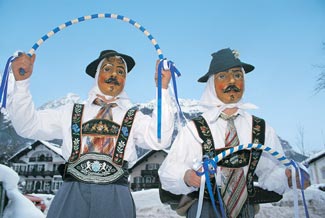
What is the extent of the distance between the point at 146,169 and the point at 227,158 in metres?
22.6

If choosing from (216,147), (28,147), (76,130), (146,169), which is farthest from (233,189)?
(28,147)

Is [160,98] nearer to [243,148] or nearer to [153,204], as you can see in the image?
[243,148]

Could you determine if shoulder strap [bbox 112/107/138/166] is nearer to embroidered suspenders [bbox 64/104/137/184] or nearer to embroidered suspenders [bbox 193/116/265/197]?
embroidered suspenders [bbox 64/104/137/184]

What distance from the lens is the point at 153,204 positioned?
804 centimetres

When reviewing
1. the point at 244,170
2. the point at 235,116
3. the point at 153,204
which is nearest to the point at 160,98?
the point at 235,116

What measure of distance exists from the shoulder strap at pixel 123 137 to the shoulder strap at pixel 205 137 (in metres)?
0.63

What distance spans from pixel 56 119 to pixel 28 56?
66cm

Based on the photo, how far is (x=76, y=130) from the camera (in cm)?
304

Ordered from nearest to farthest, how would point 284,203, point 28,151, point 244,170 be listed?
point 244,170 → point 284,203 → point 28,151

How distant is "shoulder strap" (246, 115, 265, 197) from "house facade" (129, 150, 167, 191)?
834 inches

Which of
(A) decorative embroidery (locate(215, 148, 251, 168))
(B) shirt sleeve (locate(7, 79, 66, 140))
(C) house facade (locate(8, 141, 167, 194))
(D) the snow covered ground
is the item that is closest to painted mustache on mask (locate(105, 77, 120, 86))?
(B) shirt sleeve (locate(7, 79, 66, 140))

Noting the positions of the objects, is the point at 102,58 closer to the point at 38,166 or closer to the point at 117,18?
the point at 117,18

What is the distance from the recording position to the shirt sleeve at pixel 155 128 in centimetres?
299

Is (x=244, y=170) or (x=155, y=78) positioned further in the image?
(x=155, y=78)
